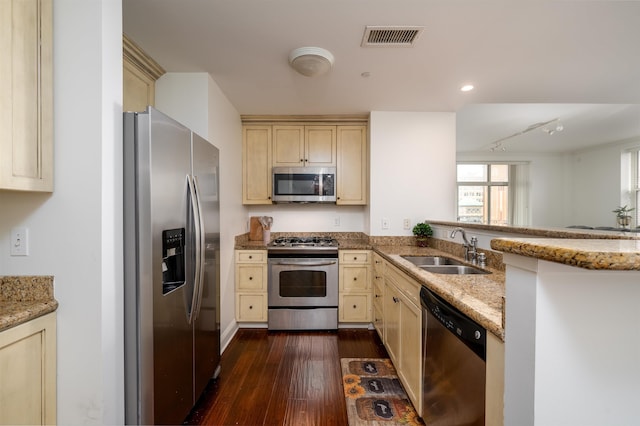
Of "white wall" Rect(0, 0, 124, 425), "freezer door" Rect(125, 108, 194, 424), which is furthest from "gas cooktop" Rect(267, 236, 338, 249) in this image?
Result: "white wall" Rect(0, 0, 124, 425)

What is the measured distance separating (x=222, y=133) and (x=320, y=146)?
1.18m

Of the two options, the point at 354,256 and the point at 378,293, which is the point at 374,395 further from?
the point at 354,256

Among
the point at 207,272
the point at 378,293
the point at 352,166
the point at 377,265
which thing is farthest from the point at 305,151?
the point at 207,272

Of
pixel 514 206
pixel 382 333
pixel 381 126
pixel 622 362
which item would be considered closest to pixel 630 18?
pixel 381 126

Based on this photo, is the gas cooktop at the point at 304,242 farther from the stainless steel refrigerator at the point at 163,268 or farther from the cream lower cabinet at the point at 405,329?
the stainless steel refrigerator at the point at 163,268

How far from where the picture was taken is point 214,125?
2377 mm

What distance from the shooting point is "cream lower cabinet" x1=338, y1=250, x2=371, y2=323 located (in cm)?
293

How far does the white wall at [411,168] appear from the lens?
10.1ft

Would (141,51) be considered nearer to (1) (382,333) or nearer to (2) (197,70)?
(2) (197,70)

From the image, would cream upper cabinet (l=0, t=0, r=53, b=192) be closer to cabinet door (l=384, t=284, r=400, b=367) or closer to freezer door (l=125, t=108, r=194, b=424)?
freezer door (l=125, t=108, r=194, b=424)

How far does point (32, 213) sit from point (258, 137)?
2354 mm

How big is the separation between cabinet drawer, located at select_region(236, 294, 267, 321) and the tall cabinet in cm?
112

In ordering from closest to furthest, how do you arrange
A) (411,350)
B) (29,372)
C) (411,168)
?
(29,372) → (411,350) → (411,168)

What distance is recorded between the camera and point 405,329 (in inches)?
72.7
